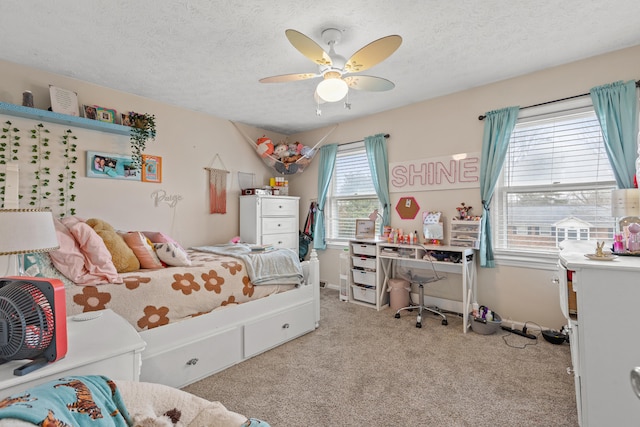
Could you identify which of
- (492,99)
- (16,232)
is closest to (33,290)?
(16,232)

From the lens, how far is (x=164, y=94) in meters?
3.47

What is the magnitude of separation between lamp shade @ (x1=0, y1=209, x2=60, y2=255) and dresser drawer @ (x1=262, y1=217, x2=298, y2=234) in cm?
307

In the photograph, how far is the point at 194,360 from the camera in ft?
6.99

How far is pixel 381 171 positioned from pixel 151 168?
2877 millimetres

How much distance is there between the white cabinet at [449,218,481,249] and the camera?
10.6 ft

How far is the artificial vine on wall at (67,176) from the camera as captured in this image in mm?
2986

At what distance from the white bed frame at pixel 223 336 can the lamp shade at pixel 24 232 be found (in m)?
0.93

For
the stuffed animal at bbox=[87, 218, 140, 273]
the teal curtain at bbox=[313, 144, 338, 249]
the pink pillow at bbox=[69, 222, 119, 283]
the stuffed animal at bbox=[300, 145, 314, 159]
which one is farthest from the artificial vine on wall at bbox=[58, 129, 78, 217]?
the teal curtain at bbox=[313, 144, 338, 249]

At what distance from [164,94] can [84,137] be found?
936mm

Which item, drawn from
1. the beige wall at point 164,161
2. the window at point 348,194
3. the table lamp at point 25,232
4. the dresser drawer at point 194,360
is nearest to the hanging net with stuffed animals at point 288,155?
the beige wall at point 164,161

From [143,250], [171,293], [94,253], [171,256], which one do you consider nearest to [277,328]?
[171,293]

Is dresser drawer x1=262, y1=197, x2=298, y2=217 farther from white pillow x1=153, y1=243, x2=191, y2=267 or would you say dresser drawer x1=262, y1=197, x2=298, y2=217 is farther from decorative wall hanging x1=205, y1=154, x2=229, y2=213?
white pillow x1=153, y1=243, x2=191, y2=267

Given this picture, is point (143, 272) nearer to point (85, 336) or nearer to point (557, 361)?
point (85, 336)

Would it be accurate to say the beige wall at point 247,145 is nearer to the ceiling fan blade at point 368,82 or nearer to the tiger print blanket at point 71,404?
the ceiling fan blade at point 368,82
